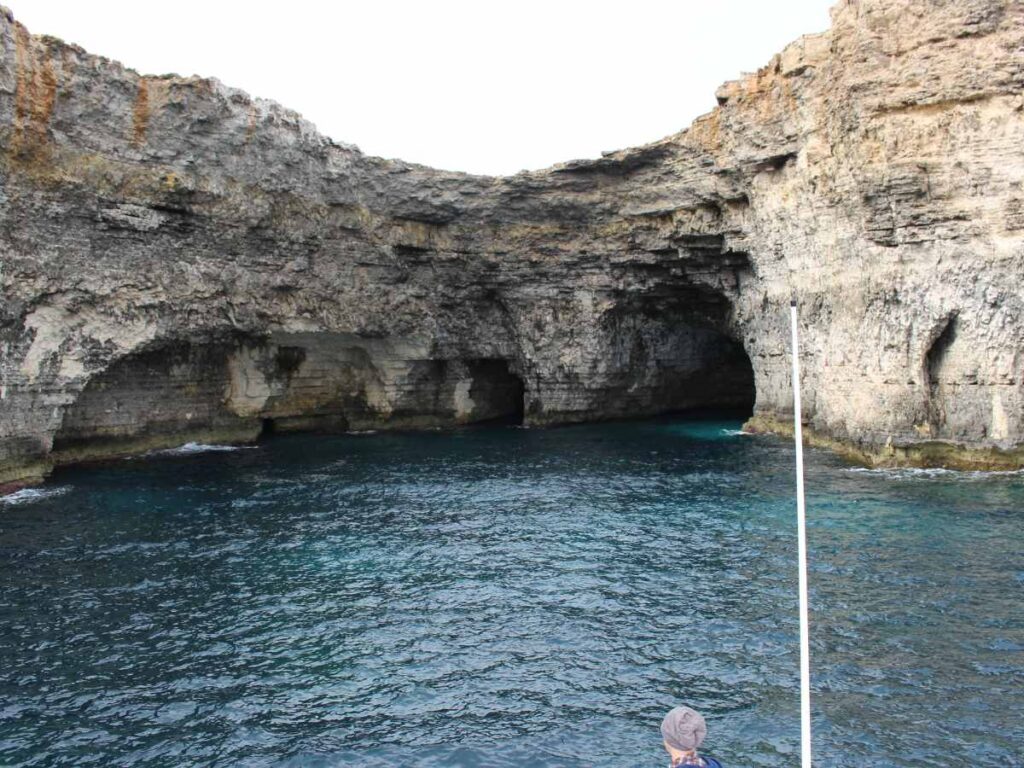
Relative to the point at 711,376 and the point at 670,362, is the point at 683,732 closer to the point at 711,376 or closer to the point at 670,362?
the point at 670,362

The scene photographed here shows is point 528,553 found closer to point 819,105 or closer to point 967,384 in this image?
point 967,384

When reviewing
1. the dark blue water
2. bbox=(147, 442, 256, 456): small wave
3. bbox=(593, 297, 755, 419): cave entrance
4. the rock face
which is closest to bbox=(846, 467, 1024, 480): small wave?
the dark blue water

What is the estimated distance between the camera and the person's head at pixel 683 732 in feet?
20.5

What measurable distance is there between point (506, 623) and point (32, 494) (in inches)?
771

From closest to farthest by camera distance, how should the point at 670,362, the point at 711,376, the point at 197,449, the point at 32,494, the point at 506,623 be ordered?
the point at 506,623
the point at 32,494
the point at 197,449
the point at 670,362
the point at 711,376

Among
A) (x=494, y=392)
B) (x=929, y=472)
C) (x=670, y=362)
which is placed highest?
(x=670, y=362)

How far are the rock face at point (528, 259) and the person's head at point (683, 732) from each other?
2421 centimetres

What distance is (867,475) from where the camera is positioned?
26.4 m

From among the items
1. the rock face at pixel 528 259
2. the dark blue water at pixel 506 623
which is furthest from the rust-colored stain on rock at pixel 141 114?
the dark blue water at pixel 506 623

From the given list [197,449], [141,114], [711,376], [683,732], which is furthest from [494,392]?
[683,732]

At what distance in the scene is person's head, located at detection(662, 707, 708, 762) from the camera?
20.5 ft

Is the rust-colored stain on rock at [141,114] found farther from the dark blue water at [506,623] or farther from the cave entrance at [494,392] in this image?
the cave entrance at [494,392]

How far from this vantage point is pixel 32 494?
85.0ft

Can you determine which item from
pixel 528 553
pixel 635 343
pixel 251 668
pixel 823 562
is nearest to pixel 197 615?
pixel 251 668
